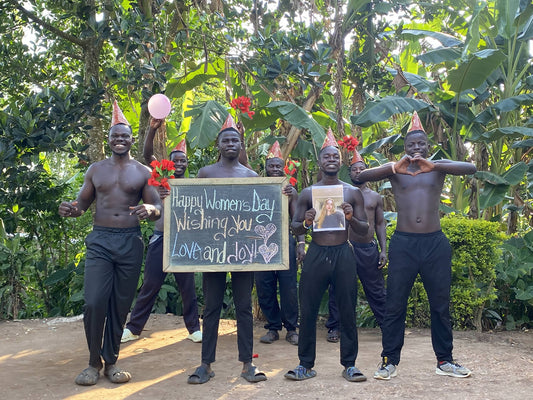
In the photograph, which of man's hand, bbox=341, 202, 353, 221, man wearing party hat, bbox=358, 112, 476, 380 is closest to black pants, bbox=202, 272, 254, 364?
man's hand, bbox=341, 202, 353, 221

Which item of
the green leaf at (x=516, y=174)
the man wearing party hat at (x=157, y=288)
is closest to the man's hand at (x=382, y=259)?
the man wearing party hat at (x=157, y=288)

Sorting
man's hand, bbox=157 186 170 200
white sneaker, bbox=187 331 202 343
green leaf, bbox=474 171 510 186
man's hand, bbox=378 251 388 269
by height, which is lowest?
white sneaker, bbox=187 331 202 343

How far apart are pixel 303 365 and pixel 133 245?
1.71 metres

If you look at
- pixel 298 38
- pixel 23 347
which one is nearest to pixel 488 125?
pixel 298 38

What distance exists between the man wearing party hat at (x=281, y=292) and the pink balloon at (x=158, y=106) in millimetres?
1697

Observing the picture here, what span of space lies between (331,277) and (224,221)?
0.98 metres

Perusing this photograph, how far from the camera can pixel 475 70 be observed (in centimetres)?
689

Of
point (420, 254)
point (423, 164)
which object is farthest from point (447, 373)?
point (423, 164)

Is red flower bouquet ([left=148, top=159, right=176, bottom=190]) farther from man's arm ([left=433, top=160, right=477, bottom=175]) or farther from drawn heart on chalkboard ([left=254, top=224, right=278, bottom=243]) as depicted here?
man's arm ([left=433, top=160, right=477, bottom=175])

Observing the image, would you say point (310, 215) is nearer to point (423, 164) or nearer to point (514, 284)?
point (423, 164)

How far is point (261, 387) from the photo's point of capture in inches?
171

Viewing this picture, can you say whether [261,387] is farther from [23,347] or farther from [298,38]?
[298,38]

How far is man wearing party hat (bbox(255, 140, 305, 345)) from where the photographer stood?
6027mm

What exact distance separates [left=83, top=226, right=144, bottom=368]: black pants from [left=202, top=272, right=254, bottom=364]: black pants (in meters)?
0.66
